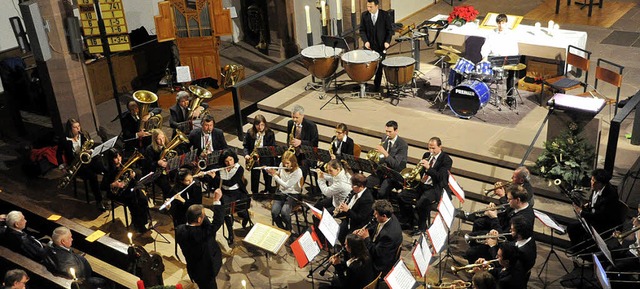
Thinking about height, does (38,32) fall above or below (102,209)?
above

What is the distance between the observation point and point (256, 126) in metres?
9.73

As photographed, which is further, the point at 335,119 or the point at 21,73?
the point at 21,73

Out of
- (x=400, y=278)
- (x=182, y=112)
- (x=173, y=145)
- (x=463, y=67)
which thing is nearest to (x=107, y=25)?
(x=182, y=112)

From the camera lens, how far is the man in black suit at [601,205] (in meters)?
7.78

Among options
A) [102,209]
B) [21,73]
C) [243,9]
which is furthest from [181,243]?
[243,9]

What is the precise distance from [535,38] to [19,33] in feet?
29.4

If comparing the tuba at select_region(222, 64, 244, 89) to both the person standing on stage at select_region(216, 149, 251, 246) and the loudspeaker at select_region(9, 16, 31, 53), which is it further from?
the person standing on stage at select_region(216, 149, 251, 246)

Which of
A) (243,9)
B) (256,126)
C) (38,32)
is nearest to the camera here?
(256,126)

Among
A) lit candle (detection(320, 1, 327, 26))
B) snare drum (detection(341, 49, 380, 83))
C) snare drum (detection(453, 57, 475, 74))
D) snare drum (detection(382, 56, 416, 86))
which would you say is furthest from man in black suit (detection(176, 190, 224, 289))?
lit candle (detection(320, 1, 327, 26))

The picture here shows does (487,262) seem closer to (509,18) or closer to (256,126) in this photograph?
(256,126)

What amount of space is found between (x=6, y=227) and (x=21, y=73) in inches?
223

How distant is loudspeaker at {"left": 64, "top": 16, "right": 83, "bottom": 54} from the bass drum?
230 inches

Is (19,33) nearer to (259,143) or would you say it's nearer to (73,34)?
(73,34)

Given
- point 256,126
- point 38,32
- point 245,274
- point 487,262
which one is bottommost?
point 245,274
